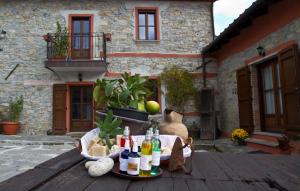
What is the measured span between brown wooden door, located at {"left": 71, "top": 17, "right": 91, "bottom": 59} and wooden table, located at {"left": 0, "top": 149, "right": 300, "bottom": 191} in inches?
361

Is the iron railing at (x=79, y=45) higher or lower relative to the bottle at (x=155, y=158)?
higher

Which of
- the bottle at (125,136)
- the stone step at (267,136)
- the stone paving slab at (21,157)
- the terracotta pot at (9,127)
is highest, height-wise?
the bottle at (125,136)

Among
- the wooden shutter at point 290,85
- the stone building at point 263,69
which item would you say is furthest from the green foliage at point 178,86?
the wooden shutter at point 290,85

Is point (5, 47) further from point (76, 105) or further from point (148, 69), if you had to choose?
point (148, 69)

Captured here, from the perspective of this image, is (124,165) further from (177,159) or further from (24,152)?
(24,152)

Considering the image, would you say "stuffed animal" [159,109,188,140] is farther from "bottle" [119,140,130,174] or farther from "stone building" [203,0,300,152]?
"stone building" [203,0,300,152]

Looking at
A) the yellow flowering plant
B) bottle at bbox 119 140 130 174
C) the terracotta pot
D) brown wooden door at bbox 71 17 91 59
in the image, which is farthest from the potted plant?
bottle at bbox 119 140 130 174

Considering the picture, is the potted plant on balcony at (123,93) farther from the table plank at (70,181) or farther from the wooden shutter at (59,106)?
the wooden shutter at (59,106)

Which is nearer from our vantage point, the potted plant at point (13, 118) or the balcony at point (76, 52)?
the balcony at point (76, 52)

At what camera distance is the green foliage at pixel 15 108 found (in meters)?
9.95

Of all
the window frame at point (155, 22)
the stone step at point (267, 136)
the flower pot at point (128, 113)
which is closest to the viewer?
the flower pot at point (128, 113)

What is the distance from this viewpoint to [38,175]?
50.0 inches

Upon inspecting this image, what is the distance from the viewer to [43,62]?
408 inches

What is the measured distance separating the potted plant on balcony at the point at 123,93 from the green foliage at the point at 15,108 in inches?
362
